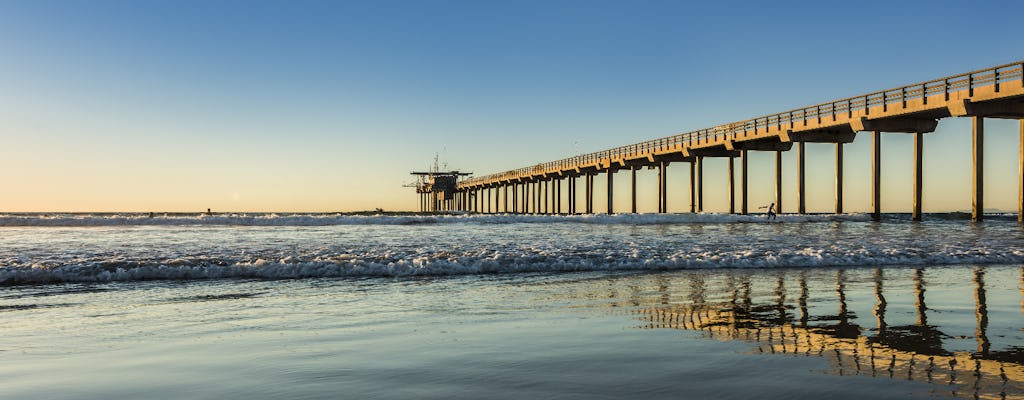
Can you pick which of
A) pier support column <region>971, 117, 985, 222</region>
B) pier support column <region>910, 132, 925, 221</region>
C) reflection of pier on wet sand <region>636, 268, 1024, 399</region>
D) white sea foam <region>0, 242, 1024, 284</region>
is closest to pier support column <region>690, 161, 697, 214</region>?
pier support column <region>910, 132, 925, 221</region>

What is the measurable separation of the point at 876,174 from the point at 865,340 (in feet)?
111

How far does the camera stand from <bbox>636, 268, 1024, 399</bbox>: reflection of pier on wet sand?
3.30 m

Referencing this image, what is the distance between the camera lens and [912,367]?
139 inches

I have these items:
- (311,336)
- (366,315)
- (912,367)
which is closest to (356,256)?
(366,315)

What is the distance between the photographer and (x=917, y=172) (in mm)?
32406

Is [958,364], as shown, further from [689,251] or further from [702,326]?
[689,251]

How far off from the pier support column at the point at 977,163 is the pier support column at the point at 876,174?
17.9 ft

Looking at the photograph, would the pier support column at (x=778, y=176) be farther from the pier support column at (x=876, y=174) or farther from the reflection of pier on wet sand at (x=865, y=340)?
the reflection of pier on wet sand at (x=865, y=340)

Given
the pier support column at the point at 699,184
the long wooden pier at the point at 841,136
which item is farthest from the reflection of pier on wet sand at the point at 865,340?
the pier support column at the point at 699,184

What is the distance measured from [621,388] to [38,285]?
8107 mm

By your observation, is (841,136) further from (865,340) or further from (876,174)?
(865,340)

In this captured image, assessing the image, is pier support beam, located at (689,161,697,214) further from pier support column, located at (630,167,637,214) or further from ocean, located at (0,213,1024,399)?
ocean, located at (0,213,1024,399)

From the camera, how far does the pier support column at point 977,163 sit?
27.1 m

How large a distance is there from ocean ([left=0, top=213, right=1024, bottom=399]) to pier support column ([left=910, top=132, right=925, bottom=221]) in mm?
24242
